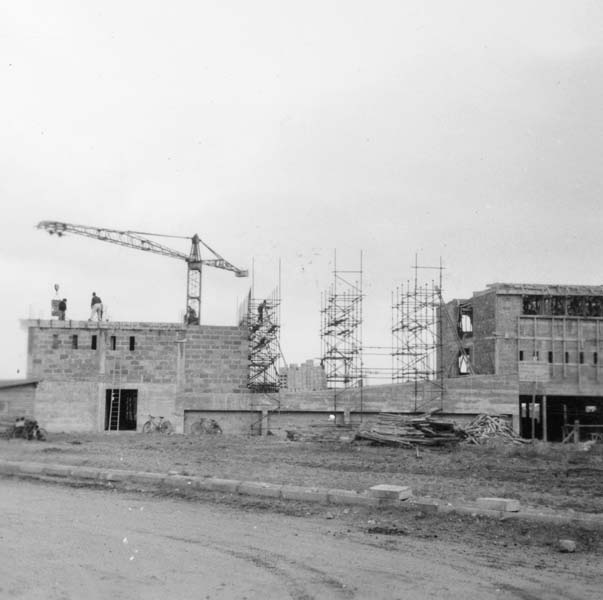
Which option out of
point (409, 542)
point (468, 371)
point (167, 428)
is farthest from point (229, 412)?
point (409, 542)

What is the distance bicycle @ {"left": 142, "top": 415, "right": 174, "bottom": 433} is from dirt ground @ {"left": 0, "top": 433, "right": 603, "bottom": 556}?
525cm

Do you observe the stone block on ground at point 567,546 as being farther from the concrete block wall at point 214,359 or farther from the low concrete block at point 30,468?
the concrete block wall at point 214,359

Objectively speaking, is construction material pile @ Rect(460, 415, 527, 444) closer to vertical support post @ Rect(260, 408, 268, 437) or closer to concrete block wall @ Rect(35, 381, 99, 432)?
vertical support post @ Rect(260, 408, 268, 437)

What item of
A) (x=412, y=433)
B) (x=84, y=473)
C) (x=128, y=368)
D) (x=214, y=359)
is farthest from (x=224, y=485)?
(x=128, y=368)

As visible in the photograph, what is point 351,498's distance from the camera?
37.3 ft

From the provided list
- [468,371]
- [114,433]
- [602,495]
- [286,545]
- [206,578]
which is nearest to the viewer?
[206,578]

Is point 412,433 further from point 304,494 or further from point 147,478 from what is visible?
point 304,494

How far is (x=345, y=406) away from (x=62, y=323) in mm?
14423

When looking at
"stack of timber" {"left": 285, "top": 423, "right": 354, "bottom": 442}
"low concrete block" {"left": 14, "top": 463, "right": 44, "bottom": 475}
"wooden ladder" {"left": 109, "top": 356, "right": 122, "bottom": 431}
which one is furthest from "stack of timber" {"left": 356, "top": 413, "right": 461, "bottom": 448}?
"wooden ladder" {"left": 109, "top": 356, "right": 122, "bottom": 431}

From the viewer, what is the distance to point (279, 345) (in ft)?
137

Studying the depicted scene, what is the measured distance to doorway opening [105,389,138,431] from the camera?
119 ft

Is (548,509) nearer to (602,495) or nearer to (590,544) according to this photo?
(590,544)

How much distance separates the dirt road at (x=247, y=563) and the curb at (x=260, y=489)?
3.85ft

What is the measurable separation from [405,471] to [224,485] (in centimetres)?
566
